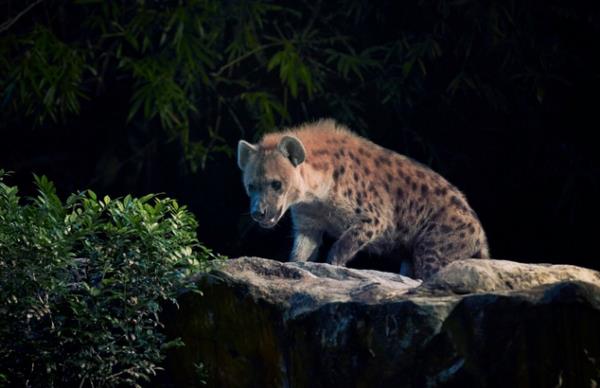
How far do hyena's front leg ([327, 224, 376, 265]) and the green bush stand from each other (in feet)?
5.51

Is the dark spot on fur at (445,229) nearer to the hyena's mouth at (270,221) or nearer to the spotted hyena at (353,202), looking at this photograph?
the spotted hyena at (353,202)

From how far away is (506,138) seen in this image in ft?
26.6

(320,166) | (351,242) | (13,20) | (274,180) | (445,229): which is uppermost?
(13,20)

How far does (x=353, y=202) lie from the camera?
6488 millimetres

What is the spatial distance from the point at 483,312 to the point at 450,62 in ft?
14.0

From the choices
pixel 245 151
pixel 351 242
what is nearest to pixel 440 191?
pixel 351 242

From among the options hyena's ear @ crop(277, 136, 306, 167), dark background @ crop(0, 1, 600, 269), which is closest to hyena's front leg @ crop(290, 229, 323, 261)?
hyena's ear @ crop(277, 136, 306, 167)

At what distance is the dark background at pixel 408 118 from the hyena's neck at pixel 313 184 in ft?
4.28

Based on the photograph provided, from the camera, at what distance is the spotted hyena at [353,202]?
639 centimetres

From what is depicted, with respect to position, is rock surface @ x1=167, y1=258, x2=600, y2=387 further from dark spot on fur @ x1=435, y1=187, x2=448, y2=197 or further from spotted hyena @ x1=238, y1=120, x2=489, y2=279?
dark spot on fur @ x1=435, y1=187, x2=448, y2=197

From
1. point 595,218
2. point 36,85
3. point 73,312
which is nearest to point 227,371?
point 73,312

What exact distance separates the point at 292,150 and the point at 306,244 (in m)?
0.58

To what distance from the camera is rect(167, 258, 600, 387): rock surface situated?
155 inches

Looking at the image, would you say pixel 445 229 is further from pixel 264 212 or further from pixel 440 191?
pixel 264 212
